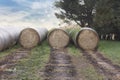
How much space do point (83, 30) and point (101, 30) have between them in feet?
19.4

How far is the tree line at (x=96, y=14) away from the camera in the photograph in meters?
28.0

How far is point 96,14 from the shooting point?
1115 inches

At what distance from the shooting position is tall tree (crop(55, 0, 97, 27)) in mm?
32250

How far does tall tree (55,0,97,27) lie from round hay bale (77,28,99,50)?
8.35 meters

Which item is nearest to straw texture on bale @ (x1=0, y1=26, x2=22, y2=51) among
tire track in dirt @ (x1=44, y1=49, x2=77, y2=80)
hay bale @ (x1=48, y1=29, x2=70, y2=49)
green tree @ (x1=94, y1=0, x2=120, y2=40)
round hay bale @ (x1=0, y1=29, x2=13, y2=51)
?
round hay bale @ (x1=0, y1=29, x2=13, y2=51)

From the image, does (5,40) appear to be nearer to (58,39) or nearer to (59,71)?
(58,39)

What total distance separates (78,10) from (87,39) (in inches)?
346

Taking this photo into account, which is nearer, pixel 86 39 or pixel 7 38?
pixel 7 38

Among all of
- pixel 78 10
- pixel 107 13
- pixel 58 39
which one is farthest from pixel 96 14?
pixel 58 39

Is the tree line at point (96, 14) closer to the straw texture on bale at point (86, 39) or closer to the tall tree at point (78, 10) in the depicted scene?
the tall tree at point (78, 10)

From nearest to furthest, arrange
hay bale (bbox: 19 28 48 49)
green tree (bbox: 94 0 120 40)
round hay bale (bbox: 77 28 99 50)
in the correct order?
round hay bale (bbox: 77 28 99 50) < hay bale (bbox: 19 28 48 49) < green tree (bbox: 94 0 120 40)

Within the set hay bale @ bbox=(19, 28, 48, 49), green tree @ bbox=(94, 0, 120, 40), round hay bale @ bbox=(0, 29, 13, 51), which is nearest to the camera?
round hay bale @ bbox=(0, 29, 13, 51)

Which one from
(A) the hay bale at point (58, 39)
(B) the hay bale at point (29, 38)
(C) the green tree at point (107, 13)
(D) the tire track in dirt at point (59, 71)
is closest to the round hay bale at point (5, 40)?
(B) the hay bale at point (29, 38)

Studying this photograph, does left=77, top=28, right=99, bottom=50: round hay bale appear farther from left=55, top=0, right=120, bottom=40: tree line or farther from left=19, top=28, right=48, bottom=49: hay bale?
left=55, top=0, right=120, bottom=40: tree line
